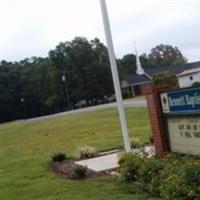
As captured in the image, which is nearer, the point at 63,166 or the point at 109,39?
the point at 109,39

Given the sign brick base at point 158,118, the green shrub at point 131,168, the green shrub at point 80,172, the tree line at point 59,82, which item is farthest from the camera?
the tree line at point 59,82

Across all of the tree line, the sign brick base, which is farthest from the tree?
the sign brick base

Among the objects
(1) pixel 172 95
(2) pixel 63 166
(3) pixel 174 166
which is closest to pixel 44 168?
(2) pixel 63 166

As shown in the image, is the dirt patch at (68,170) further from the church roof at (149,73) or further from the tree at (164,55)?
the tree at (164,55)

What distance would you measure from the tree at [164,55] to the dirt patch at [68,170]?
107 m

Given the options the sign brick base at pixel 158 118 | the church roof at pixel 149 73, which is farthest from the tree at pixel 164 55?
the sign brick base at pixel 158 118

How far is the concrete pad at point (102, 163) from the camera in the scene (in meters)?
13.0

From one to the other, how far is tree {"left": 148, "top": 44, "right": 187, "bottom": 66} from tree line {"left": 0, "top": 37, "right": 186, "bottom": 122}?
33.0m

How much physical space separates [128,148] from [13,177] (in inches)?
124

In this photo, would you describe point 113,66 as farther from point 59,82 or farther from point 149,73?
point 149,73

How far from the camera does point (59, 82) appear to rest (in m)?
85.5

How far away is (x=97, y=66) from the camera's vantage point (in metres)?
83.6

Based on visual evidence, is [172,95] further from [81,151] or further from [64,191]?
[81,151]

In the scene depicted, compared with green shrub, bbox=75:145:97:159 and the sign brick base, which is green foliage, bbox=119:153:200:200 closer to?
the sign brick base
